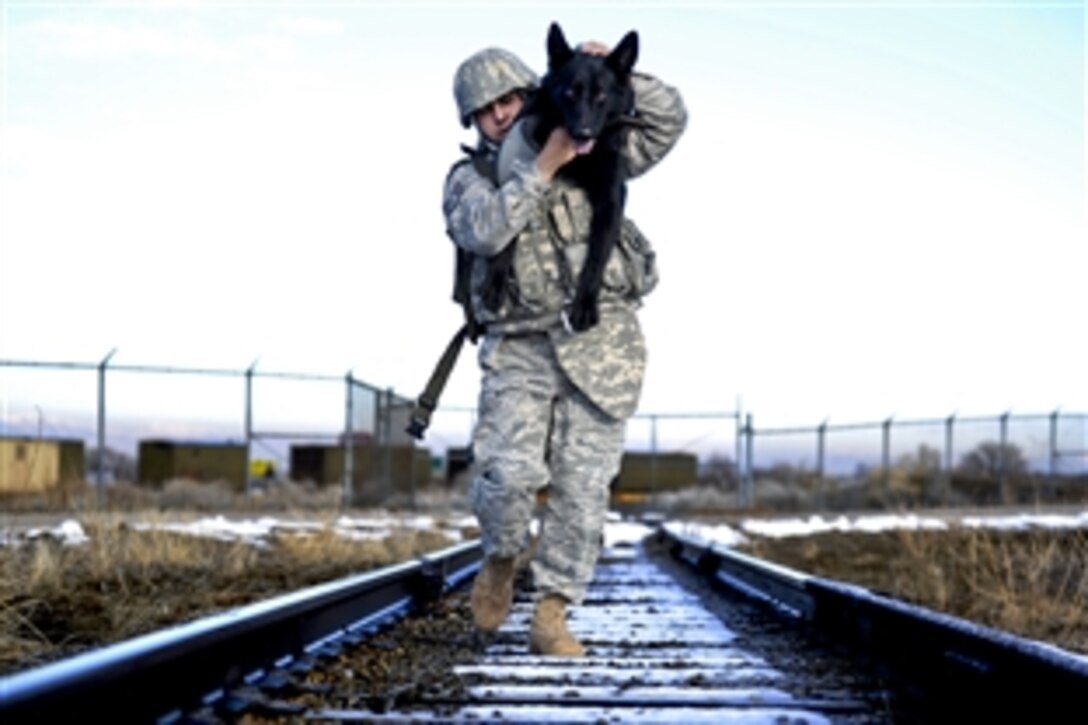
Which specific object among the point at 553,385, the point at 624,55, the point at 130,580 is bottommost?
the point at 130,580

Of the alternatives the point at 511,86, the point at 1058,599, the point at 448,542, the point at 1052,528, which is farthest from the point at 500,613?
the point at 1052,528

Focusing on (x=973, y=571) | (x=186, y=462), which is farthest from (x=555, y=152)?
(x=186, y=462)

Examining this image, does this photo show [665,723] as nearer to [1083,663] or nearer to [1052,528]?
[1083,663]

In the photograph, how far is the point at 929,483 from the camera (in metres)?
31.0

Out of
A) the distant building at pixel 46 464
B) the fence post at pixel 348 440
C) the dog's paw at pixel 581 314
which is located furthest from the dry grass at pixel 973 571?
the distant building at pixel 46 464

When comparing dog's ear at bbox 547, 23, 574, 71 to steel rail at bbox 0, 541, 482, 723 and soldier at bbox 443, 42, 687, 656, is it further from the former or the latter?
steel rail at bbox 0, 541, 482, 723

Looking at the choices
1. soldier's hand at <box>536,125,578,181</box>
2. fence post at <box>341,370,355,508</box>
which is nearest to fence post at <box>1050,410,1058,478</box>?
fence post at <box>341,370,355,508</box>

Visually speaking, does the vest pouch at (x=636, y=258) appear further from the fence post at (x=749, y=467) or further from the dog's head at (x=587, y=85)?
the fence post at (x=749, y=467)

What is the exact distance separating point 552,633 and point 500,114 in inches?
64.3

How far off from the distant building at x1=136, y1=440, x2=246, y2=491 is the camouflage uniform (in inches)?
1280

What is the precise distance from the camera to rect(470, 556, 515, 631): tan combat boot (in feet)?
13.8

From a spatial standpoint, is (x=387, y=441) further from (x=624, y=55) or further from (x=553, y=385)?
(x=624, y=55)

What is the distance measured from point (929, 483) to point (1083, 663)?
2976 centimetres

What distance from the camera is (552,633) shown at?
3.84 meters
